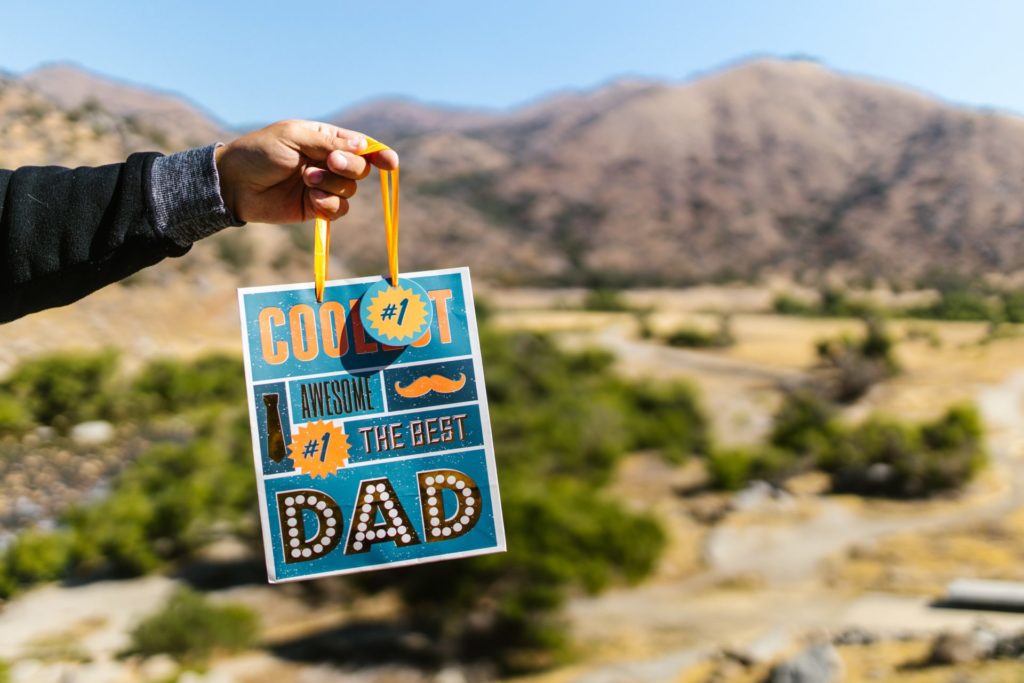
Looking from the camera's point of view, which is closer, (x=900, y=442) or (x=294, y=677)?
(x=294, y=677)

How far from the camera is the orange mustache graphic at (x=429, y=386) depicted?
1535 millimetres

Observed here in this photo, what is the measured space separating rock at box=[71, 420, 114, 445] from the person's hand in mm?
9622

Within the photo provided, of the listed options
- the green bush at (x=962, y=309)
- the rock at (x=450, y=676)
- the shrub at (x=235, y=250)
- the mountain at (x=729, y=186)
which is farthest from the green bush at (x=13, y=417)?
the mountain at (x=729, y=186)

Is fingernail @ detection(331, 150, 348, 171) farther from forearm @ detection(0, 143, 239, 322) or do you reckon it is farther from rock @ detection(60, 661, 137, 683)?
rock @ detection(60, 661, 137, 683)

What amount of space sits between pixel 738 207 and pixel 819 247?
246 inches

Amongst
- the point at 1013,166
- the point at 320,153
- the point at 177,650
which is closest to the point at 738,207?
the point at 1013,166

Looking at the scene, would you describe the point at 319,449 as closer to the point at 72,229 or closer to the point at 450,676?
the point at 72,229

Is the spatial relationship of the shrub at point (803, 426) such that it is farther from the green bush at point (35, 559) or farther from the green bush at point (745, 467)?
the green bush at point (35, 559)

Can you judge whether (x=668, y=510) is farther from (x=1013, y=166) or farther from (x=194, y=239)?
(x=1013, y=166)

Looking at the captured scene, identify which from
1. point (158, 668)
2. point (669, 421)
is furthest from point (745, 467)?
point (158, 668)

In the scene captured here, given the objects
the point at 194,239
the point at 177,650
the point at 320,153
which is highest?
the point at 320,153

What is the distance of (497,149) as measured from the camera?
58.0m

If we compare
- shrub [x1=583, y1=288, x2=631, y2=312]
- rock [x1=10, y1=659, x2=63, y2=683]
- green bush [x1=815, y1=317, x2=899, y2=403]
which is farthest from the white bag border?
shrub [x1=583, y1=288, x2=631, y2=312]

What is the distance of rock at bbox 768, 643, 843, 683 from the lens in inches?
A: 212
